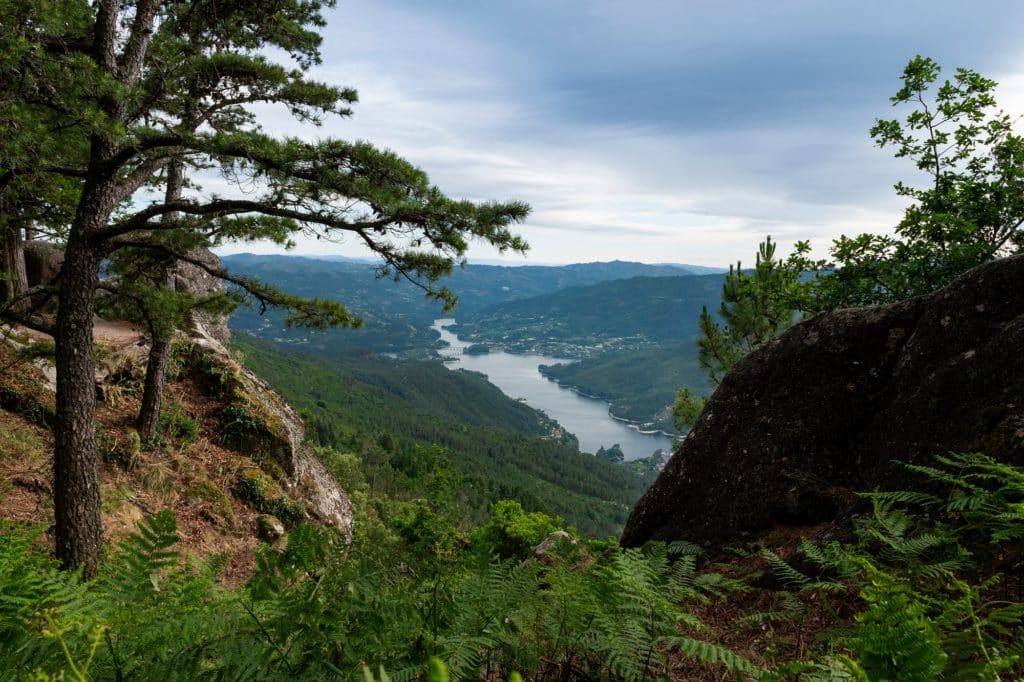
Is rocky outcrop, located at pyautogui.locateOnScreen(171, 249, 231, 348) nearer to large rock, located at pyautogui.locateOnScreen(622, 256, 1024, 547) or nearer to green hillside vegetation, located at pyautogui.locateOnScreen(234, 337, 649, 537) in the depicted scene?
large rock, located at pyautogui.locateOnScreen(622, 256, 1024, 547)

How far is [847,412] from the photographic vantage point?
5211mm

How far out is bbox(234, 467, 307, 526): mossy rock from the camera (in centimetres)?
984

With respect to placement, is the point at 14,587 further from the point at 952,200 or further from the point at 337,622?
the point at 952,200

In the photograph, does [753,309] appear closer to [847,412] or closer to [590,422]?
[847,412]

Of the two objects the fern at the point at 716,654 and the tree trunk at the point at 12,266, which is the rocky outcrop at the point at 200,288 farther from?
the fern at the point at 716,654

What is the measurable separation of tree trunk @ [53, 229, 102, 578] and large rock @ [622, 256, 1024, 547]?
20.8 feet

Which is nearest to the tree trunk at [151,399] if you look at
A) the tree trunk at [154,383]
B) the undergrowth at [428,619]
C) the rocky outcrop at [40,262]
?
the tree trunk at [154,383]

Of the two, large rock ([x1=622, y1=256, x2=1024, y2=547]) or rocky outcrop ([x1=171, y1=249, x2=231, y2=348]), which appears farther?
rocky outcrop ([x1=171, y1=249, x2=231, y2=348])

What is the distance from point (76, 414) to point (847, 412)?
830cm

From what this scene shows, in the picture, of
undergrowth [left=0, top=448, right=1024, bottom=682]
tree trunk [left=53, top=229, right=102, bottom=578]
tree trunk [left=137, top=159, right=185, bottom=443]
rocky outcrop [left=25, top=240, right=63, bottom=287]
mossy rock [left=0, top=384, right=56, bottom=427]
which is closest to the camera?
undergrowth [left=0, top=448, right=1024, bottom=682]

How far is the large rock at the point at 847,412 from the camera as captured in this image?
152 inches

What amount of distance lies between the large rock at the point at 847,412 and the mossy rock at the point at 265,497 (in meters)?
7.24

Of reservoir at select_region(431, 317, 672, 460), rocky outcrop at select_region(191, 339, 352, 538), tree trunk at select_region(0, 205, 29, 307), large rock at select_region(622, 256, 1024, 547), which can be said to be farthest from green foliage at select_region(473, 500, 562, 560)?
reservoir at select_region(431, 317, 672, 460)

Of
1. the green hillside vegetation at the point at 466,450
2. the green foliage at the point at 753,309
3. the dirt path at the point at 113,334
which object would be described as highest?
the green foliage at the point at 753,309
